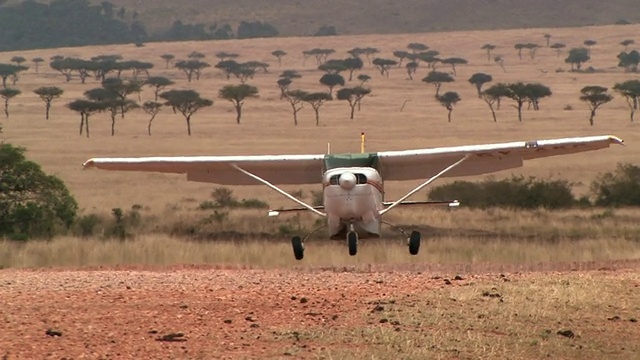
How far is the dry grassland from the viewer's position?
44.3 metres

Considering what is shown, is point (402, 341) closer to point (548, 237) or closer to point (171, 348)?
point (171, 348)

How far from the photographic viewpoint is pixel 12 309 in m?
13.4

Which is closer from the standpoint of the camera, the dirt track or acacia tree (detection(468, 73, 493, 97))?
the dirt track

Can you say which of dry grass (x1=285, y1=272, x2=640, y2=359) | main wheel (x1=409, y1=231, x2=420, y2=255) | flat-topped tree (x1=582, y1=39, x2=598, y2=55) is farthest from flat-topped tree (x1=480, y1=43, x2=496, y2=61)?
dry grass (x1=285, y1=272, x2=640, y2=359)

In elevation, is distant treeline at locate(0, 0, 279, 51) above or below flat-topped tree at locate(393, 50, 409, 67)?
above

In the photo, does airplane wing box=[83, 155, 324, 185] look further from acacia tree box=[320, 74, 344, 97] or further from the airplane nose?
acacia tree box=[320, 74, 344, 97]

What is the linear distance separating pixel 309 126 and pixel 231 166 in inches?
2058

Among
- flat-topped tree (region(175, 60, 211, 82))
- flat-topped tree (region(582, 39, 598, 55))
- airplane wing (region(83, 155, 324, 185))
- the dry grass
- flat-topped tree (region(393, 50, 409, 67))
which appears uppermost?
flat-topped tree (region(582, 39, 598, 55))

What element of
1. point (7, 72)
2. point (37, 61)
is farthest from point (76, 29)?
point (7, 72)

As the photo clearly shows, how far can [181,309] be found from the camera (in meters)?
13.6

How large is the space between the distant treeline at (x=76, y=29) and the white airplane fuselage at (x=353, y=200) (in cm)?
13781

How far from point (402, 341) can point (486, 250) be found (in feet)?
43.0

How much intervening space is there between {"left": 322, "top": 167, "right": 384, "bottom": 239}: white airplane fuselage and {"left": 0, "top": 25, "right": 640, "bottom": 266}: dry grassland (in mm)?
8352

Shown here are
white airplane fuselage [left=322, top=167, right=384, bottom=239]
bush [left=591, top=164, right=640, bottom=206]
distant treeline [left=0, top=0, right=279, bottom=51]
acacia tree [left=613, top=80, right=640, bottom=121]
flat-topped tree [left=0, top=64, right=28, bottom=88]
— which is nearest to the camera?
white airplane fuselage [left=322, top=167, right=384, bottom=239]
